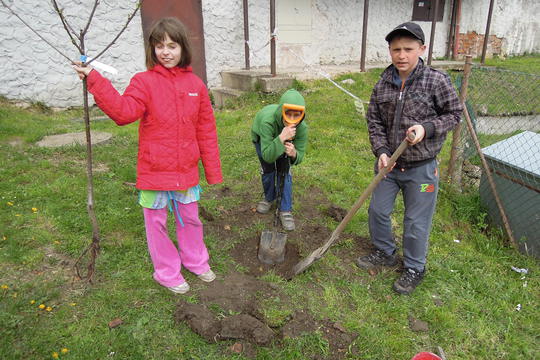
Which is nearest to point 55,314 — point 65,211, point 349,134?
point 65,211

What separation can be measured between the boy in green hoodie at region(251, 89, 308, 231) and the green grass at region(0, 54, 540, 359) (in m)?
0.51

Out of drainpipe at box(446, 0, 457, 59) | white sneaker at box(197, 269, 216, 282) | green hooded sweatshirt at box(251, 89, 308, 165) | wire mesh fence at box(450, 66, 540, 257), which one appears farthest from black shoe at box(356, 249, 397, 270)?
drainpipe at box(446, 0, 457, 59)

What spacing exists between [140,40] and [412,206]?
6.36 m

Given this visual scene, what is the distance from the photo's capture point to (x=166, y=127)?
7.44 ft

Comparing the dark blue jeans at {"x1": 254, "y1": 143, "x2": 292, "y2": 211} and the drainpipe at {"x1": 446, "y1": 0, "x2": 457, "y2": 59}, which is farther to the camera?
the drainpipe at {"x1": 446, "y1": 0, "x2": 457, "y2": 59}

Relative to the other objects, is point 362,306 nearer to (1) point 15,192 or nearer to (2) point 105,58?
(1) point 15,192

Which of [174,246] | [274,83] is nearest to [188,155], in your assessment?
[174,246]

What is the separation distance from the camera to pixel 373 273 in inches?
118

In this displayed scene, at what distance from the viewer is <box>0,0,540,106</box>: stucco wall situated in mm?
6445

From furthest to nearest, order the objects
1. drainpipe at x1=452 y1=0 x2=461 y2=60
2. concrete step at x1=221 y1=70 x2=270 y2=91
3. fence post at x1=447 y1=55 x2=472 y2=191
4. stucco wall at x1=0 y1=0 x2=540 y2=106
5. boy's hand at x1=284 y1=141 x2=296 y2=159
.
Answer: drainpipe at x1=452 y1=0 x2=461 y2=60 < concrete step at x1=221 y1=70 x2=270 y2=91 < stucco wall at x1=0 y1=0 x2=540 y2=106 < fence post at x1=447 y1=55 x2=472 y2=191 < boy's hand at x1=284 y1=141 x2=296 y2=159

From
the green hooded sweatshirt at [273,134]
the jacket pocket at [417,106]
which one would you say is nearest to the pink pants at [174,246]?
the green hooded sweatshirt at [273,134]

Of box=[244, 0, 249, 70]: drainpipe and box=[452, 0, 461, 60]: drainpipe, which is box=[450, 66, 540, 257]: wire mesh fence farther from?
box=[452, 0, 461, 60]: drainpipe

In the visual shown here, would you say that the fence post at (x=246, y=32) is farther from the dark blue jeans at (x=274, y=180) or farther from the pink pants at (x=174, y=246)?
the pink pants at (x=174, y=246)

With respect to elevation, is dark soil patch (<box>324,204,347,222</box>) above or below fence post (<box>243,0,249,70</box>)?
below
